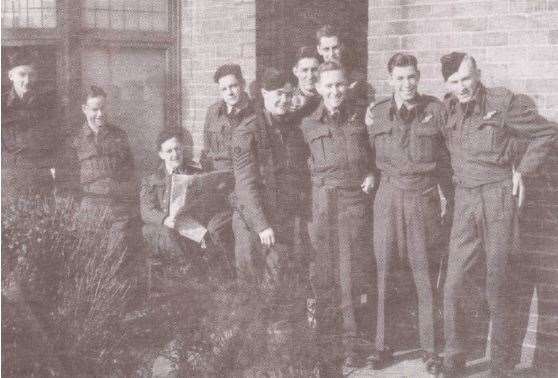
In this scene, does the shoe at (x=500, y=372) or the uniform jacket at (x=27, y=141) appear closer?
the shoe at (x=500, y=372)

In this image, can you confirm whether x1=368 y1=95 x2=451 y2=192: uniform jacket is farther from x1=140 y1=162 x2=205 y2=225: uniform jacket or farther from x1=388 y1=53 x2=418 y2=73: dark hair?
x1=140 y1=162 x2=205 y2=225: uniform jacket

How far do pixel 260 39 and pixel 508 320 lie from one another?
1.99 metres

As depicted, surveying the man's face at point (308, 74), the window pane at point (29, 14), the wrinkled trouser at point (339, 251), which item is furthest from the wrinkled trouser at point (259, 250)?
the window pane at point (29, 14)

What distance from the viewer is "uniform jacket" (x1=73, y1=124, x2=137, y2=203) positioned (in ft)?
12.6

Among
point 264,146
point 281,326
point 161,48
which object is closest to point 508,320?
point 281,326

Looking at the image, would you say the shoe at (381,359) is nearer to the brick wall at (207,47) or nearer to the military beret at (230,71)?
the military beret at (230,71)

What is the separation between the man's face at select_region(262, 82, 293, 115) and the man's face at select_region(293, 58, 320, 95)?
0.42 ft

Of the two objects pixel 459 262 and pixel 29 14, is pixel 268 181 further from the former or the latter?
pixel 29 14

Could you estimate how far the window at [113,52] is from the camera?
13.5ft

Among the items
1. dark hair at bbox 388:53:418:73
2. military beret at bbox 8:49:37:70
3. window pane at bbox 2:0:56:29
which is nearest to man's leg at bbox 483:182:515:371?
dark hair at bbox 388:53:418:73

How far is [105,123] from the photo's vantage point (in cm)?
391

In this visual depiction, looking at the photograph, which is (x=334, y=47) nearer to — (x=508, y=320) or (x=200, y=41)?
(x=200, y=41)

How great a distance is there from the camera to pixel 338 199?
3402mm

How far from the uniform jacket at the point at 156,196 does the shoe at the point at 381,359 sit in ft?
4.02
